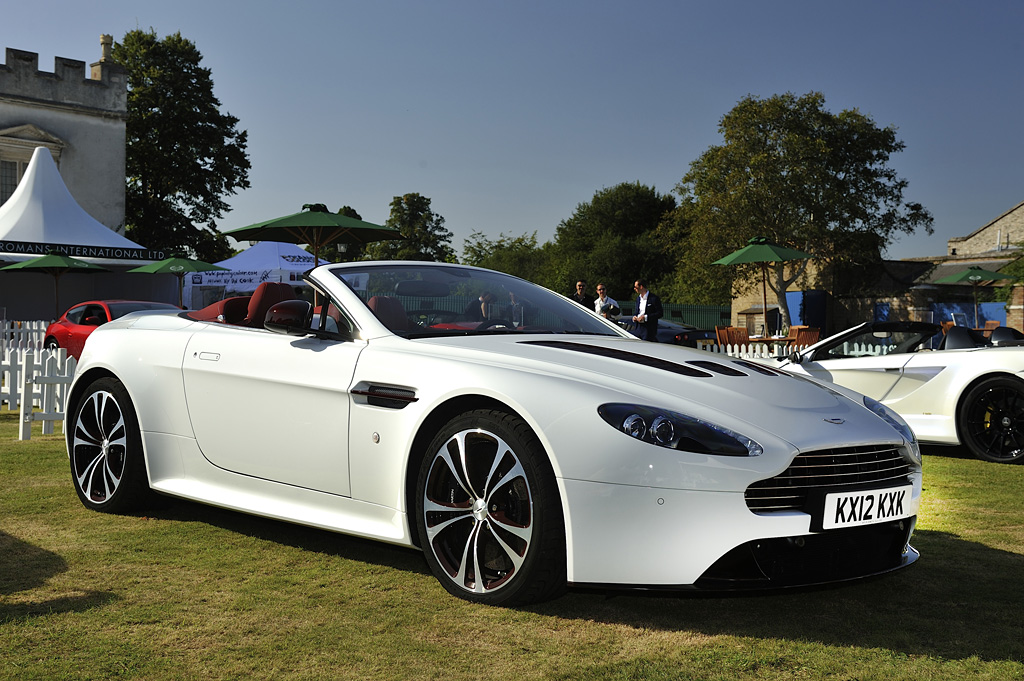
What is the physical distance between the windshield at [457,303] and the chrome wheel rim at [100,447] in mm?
1619

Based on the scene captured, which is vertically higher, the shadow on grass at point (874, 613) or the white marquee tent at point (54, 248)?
the white marquee tent at point (54, 248)

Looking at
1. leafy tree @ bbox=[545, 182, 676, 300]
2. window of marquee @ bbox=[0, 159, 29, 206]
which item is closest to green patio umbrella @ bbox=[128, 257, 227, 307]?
Result: window of marquee @ bbox=[0, 159, 29, 206]

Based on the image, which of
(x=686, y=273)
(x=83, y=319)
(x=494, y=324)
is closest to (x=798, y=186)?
(x=686, y=273)

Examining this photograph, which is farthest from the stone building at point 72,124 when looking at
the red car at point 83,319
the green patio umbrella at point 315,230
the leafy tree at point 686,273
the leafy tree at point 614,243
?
the leafy tree at point 614,243

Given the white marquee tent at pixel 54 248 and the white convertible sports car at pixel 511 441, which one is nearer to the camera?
the white convertible sports car at pixel 511 441

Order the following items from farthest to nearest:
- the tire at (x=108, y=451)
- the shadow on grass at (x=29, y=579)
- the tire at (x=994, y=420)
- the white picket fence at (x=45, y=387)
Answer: the white picket fence at (x=45, y=387)
the tire at (x=994, y=420)
the tire at (x=108, y=451)
the shadow on grass at (x=29, y=579)

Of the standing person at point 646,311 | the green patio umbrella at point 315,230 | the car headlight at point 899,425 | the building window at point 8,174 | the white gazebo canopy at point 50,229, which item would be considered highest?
the building window at point 8,174

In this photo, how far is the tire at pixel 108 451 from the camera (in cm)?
514

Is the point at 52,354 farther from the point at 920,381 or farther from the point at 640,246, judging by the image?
the point at 640,246

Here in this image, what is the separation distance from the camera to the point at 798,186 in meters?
47.5

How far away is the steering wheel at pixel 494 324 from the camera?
4480 mm

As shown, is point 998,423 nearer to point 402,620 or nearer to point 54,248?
point 402,620

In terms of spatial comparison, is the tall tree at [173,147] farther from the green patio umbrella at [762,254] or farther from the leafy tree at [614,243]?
the green patio umbrella at [762,254]

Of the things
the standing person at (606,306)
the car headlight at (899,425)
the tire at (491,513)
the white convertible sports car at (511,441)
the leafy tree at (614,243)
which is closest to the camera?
the white convertible sports car at (511,441)
